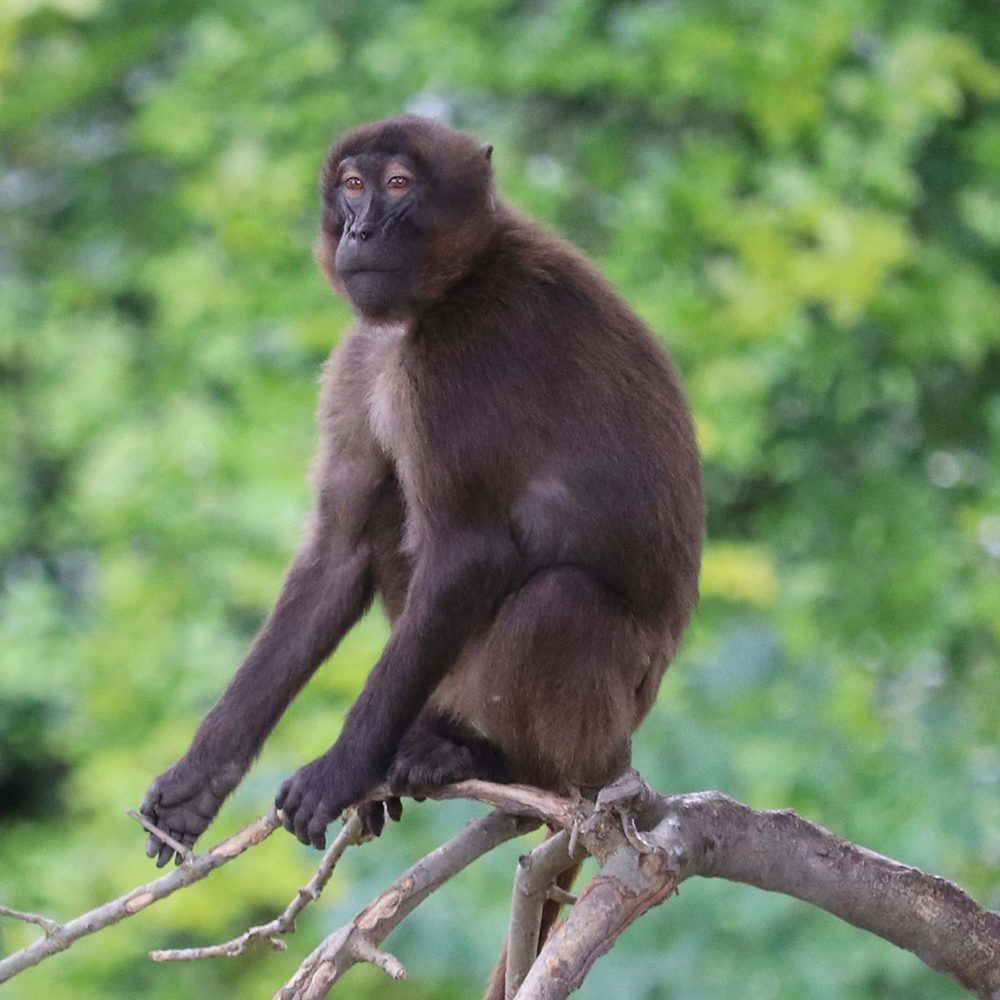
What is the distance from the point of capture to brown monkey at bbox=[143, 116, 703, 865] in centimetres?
389

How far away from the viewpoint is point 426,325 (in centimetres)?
411

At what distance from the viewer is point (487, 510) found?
13.1ft

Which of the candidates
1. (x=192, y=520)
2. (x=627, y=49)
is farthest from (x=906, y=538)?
(x=192, y=520)

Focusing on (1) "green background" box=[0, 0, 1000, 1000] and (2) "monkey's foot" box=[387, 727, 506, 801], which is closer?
(2) "monkey's foot" box=[387, 727, 506, 801]

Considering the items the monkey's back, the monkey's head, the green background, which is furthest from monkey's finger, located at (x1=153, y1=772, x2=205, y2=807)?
the green background

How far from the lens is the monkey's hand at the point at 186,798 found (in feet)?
13.4

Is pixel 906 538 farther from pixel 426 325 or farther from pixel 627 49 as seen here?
pixel 426 325

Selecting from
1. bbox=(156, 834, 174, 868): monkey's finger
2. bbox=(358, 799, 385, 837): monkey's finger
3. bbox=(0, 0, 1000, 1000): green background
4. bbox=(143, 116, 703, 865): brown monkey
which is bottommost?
bbox=(156, 834, 174, 868): monkey's finger

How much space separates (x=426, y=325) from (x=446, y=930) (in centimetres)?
281

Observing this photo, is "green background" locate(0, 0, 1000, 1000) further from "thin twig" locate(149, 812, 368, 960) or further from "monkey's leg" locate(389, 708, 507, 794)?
"thin twig" locate(149, 812, 368, 960)

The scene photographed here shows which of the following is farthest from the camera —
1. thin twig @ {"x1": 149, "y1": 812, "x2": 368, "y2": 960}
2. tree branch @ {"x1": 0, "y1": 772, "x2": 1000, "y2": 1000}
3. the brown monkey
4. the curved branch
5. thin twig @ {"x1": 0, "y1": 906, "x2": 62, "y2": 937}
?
the brown monkey

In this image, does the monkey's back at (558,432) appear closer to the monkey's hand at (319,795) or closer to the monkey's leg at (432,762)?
the monkey's leg at (432,762)

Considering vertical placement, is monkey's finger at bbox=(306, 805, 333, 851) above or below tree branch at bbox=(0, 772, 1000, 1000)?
above

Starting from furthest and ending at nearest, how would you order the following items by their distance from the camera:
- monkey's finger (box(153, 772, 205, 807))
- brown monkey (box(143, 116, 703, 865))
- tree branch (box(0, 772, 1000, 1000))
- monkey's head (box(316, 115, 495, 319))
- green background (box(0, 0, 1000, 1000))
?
green background (box(0, 0, 1000, 1000)) → monkey's finger (box(153, 772, 205, 807)) → monkey's head (box(316, 115, 495, 319)) → brown monkey (box(143, 116, 703, 865)) → tree branch (box(0, 772, 1000, 1000))
